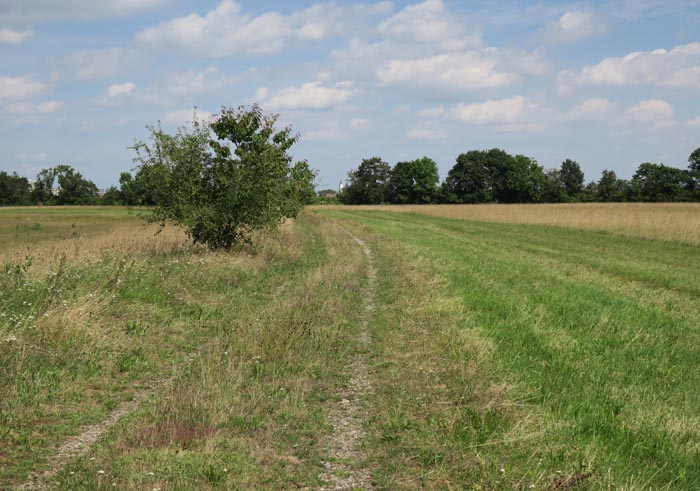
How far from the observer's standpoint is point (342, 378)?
6.61 metres

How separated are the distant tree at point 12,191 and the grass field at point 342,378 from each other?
420 ft

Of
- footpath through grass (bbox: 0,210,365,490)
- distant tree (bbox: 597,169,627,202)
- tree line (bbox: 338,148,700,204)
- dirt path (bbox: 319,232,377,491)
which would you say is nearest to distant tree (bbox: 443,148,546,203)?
tree line (bbox: 338,148,700,204)

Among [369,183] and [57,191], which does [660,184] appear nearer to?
[369,183]

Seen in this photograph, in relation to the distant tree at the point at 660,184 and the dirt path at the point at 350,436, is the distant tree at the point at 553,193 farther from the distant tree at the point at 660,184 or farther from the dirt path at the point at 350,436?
the dirt path at the point at 350,436

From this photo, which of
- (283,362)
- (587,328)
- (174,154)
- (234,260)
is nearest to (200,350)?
(283,362)

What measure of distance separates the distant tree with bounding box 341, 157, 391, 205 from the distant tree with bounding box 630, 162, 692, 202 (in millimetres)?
53259

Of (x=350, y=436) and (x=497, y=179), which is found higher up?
(x=497, y=179)

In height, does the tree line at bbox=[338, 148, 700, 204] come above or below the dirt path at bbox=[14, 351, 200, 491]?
above

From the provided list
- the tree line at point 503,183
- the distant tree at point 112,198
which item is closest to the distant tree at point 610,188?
the tree line at point 503,183

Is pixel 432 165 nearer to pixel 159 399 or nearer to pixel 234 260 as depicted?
pixel 234 260

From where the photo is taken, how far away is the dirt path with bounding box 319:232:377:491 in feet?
13.8

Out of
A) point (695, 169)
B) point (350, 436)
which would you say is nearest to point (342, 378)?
point (350, 436)

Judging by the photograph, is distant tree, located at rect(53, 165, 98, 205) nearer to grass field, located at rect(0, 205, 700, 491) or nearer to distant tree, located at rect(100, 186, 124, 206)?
distant tree, located at rect(100, 186, 124, 206)

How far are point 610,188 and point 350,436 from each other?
127m
